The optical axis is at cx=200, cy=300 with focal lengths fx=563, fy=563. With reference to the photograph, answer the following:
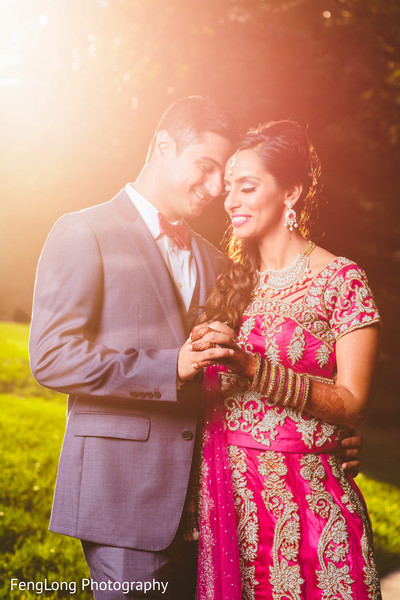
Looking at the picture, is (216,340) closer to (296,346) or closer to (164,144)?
(296,346)

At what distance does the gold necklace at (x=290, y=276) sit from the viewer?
6.65ft

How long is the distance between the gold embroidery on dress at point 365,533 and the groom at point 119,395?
525mm

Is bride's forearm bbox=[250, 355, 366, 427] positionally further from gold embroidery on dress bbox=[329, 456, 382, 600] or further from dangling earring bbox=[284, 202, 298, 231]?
dangling earring bbox=[284, 202, 298, 231]

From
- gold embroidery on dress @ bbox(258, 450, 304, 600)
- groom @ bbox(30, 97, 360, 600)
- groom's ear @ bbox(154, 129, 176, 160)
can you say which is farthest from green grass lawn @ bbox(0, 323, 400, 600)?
gold embroidery on dress @ bbox(258, 450, 304, 600)

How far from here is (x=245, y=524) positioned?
1955mm

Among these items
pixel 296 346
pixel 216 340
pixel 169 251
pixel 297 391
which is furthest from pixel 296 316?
pixel 169 251

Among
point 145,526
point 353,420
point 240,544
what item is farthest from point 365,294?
point 145,526

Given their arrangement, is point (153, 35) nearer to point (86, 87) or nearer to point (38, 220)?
point (86, 87)

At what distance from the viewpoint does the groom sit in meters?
1.85

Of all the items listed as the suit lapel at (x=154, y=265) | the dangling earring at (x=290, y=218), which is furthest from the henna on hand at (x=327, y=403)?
the dangling earring at (x=290, y=218)

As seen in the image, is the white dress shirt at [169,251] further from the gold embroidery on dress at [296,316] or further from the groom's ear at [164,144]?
the gold embroidery on dress at [296,316]

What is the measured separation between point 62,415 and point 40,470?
113 cm

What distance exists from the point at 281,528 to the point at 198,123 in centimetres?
153

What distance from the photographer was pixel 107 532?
1.93m
